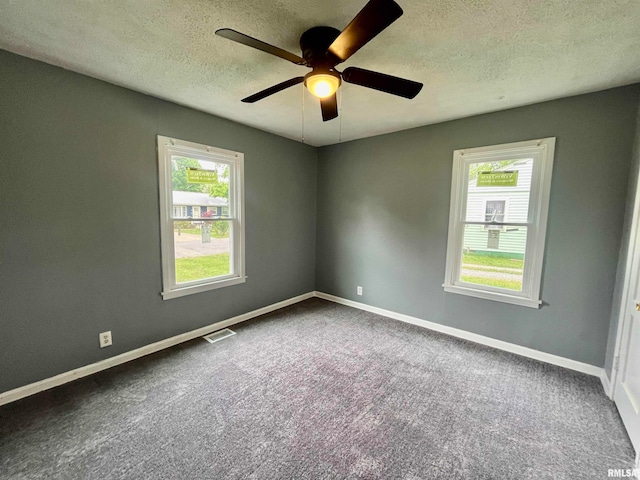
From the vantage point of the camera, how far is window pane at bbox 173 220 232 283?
2785 mm

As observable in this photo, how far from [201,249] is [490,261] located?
3260 mm

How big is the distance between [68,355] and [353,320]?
113 inches

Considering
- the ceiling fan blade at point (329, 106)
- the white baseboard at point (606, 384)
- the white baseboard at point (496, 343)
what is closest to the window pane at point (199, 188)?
the ceiling fan blade at point (329, 106)

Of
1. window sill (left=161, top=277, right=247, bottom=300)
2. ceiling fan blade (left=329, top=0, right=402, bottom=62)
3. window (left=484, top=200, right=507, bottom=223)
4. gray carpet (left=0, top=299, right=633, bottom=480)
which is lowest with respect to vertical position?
gray carpet (left=0, top=299, right=633, bottom=480)

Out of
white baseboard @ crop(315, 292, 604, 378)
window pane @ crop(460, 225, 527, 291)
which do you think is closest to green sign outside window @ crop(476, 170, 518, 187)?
window pane @ crop(460, 225, 527, 291)

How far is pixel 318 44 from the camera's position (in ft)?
5.08

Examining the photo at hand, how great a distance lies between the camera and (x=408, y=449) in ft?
5.10

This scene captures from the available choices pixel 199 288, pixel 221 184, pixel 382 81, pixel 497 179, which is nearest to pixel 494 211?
pixel 497 179

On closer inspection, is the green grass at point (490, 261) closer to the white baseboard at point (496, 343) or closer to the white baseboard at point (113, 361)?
the white baseboard at point (496, 343)

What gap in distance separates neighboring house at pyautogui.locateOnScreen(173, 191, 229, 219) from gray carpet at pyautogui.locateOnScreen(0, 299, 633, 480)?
144 cm

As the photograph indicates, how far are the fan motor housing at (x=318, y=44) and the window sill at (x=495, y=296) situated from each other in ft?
8.70

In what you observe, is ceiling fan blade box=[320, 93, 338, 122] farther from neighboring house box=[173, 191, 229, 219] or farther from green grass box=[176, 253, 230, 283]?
green grass box=[176, 253, 230, 283]

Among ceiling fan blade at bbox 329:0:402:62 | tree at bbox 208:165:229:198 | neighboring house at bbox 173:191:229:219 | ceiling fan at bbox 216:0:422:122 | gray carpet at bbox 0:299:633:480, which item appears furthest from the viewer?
tree at bbox 208:165:229:198

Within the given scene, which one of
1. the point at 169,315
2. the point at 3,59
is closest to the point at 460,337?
the point at 169,315
